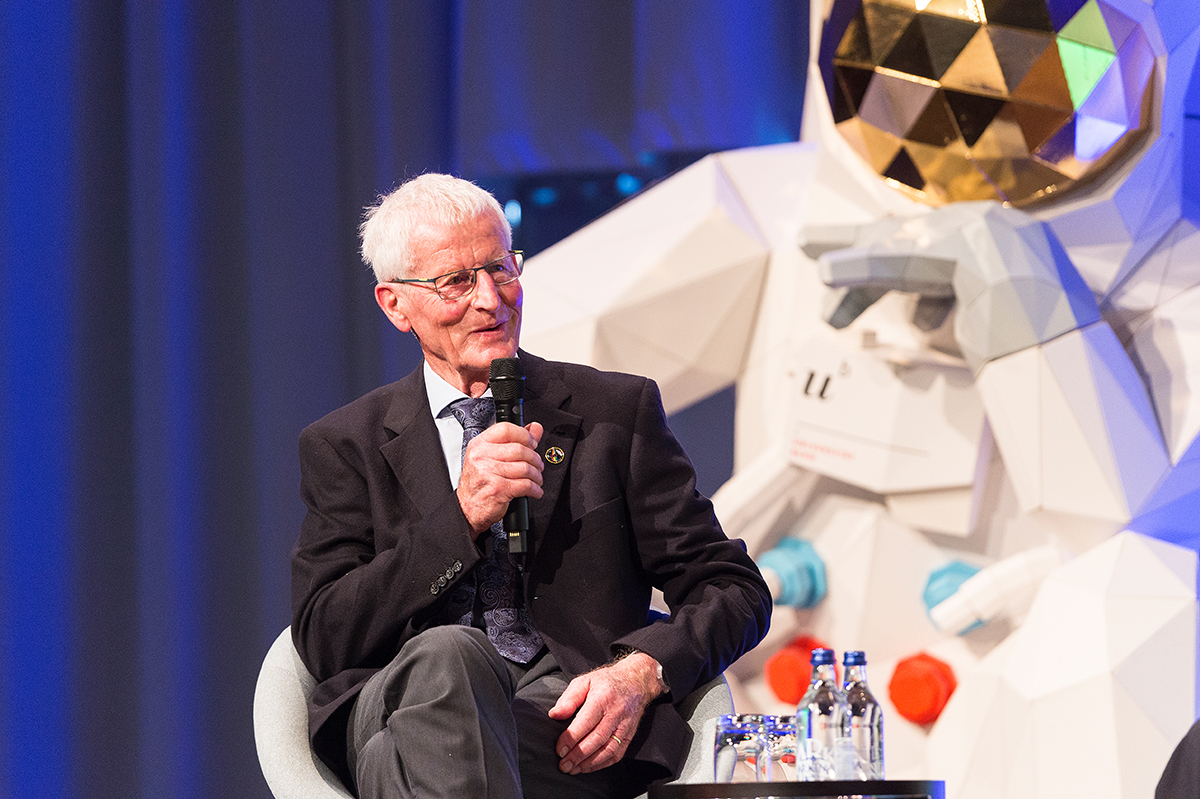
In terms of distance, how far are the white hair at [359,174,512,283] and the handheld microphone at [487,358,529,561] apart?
0.87ft

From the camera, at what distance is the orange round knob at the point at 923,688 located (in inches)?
87.0

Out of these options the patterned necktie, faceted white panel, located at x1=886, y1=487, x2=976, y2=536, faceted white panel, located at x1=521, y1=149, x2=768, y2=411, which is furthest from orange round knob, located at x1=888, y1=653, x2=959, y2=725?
the patterned necktie

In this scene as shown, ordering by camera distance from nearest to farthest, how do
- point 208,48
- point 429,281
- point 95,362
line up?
point 429,281
point 95,362
point 208,48

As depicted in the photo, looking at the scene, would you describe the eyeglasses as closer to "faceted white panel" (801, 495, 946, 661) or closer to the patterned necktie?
the patterned necktie

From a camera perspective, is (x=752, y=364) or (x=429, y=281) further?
(x=752, y=364)

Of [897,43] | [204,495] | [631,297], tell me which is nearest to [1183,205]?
[897,43]

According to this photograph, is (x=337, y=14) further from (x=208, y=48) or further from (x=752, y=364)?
(x=752, y=364)

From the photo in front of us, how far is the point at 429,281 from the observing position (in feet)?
4.67

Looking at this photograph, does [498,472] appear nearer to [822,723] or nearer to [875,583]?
[822,723]

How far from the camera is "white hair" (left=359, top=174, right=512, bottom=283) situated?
4.69ft

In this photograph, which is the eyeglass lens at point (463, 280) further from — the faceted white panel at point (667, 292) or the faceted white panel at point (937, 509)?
the faceted white panel at point (937, 509)

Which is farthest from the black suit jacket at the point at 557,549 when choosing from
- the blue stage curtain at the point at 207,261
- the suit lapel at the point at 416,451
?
the blue stage curtain at the point at 207,261

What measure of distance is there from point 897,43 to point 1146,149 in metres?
0.49

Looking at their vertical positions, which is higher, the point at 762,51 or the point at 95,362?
the point at 762,51
